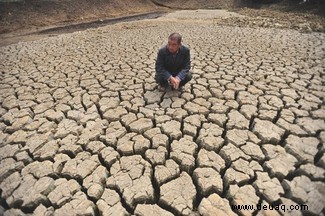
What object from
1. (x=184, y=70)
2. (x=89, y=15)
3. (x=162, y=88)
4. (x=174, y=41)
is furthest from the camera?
(x=89, y=15)

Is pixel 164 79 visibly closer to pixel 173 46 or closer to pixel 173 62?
pixel 173 62

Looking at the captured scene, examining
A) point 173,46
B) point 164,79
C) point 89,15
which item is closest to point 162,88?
point 164,79

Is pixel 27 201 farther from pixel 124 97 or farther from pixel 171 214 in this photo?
pixel 124 97

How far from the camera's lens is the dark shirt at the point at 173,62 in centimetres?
307

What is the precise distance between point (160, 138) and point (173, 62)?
123 cm

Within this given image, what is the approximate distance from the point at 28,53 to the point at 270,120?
204 inches

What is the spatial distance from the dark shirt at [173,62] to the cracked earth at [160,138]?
0.28 meters

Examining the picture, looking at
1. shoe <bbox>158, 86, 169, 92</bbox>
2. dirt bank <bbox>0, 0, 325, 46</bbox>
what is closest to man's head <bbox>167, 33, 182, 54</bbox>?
shoe <bbox>158, 86, 169, 92</bbox>

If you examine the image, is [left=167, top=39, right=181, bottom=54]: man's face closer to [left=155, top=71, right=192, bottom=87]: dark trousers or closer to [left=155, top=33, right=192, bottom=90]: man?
[left=155, top=33, right=192, bottom=90]: man

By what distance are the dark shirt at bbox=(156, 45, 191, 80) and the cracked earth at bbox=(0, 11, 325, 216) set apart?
28 cm

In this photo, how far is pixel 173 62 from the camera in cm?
315

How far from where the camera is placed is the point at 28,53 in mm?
5324

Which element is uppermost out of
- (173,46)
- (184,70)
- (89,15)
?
(173,46)

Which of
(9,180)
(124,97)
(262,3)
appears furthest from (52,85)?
(262,3)
